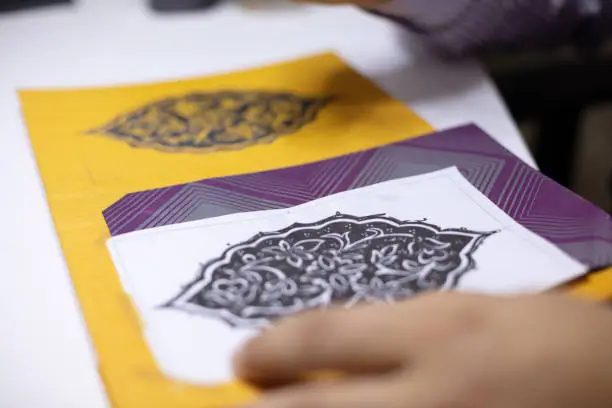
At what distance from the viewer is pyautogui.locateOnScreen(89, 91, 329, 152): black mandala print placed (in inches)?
19.4

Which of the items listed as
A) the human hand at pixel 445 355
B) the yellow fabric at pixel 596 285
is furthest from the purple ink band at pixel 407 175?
the human hand at pixel 445 355

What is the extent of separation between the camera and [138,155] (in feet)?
1.55

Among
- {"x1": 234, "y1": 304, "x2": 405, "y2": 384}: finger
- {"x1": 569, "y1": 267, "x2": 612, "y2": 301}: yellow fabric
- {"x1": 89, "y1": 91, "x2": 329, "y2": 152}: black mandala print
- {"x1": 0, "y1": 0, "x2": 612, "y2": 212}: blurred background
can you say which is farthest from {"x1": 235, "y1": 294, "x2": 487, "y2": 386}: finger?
{"x1": 0, "y1": 0, "x2": 612, "y2": 212}: blurred background

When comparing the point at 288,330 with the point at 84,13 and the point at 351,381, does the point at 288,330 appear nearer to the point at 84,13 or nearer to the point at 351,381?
the point at 351,381

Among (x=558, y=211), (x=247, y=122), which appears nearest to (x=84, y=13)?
(x=247, y=122)

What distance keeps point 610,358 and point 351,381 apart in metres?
0.09

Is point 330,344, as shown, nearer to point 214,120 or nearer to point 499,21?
point 214,120

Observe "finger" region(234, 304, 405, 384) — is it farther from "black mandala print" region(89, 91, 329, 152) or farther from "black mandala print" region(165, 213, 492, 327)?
"black mandala print" region(89, 91, 329, 152)

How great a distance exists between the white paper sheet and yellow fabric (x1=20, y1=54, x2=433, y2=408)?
1 centimetres

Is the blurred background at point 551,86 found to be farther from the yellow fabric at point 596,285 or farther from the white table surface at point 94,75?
the yellow fabric at point 596,285

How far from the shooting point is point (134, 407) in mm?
281

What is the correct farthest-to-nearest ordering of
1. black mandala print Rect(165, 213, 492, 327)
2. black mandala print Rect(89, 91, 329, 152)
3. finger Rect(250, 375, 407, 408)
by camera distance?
black mandala print Rect(89, 91, 329, 152)
black mandala print Rect(165, 213, 492, 327)
finger Rect(250, 375, 407, 408)

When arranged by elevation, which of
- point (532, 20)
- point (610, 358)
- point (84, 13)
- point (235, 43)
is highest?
point (84, 13)

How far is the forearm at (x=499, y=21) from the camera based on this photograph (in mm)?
562
